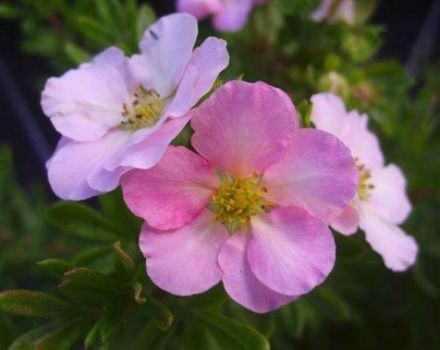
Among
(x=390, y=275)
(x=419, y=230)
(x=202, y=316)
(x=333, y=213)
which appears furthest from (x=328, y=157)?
(x=390, y=275)

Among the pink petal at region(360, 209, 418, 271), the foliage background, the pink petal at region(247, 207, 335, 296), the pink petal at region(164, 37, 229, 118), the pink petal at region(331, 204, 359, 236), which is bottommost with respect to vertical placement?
the foliage background

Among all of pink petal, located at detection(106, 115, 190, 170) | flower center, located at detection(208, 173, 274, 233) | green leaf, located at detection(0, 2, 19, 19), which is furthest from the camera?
green leaf, located at detection(0, 2, 19, 19)

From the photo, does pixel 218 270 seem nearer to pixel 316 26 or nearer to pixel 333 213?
pixel 333 213

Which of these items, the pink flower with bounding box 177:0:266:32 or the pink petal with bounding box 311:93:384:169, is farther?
the pink flower with bounding box 177:0:266:32

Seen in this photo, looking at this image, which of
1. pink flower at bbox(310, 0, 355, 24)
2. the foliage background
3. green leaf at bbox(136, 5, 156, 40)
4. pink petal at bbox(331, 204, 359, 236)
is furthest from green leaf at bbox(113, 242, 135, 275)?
pink flower at bbox(310, 0, 355, 24)

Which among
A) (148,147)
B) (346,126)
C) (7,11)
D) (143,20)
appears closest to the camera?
(148,147)

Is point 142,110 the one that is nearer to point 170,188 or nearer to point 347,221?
point 170,188

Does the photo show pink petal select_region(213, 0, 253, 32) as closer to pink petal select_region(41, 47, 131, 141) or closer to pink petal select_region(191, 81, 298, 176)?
pink petal select_region(41, 47, 131, 141)

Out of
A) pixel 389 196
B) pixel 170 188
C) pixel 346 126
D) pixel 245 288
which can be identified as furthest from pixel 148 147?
pixel 389 196
